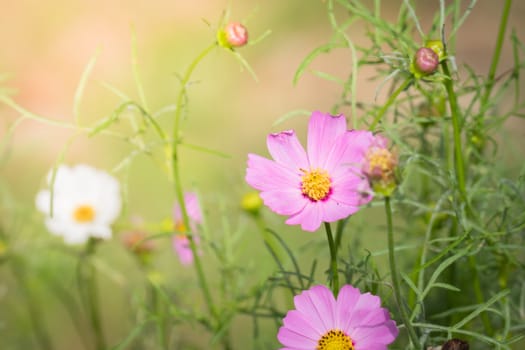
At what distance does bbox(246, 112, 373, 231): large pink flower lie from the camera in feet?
1.36

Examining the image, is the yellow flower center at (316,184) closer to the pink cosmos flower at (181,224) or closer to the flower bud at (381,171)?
the flower bud at (381,171)

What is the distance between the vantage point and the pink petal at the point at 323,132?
17.3 inches

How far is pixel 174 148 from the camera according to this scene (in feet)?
1.74

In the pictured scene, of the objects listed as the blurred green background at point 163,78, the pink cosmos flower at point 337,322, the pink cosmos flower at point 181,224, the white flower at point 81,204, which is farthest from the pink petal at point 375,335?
the blurred green background at point 163,78

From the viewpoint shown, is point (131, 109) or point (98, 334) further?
point (98, 334)

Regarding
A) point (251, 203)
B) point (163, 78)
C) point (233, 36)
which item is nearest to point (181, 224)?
point (251, 203)

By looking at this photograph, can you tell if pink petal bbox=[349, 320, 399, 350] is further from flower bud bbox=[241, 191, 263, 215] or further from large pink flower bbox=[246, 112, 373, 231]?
flower bud bbox=[241, 191, 263, 215]

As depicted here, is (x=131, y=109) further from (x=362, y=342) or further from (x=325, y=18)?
(x=325, y=18)

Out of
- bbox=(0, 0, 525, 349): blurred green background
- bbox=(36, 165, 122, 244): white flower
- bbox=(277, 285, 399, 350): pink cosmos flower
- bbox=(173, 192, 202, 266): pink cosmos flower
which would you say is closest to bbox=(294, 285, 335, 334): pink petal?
bbox=(277, 285, 399, 350): pink cosmos flower

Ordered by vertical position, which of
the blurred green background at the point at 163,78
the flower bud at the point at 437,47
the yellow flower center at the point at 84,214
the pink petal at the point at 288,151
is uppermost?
the blurred green background at the point at 163,78

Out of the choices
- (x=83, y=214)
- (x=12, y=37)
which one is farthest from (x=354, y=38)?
(x=83, y=214)

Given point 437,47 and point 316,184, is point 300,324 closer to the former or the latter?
point 316,184

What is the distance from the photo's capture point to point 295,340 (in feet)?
1.35

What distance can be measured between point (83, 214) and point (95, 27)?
41.2 inches
